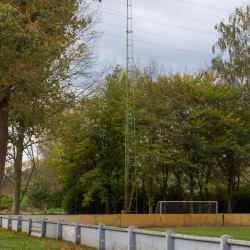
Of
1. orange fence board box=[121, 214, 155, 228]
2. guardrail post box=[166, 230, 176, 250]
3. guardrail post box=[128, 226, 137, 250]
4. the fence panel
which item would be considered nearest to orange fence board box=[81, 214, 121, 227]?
orange fence board box=[121, 214, 155, 228]

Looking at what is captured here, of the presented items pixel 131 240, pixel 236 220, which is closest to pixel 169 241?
pixel 131 240

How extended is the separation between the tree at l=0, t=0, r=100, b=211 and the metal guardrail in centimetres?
372

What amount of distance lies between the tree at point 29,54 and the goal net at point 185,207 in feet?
40.1

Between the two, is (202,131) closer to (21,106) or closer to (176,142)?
(176,142)

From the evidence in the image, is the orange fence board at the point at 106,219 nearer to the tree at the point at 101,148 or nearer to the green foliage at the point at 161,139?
the green foliage at the point at 161,139

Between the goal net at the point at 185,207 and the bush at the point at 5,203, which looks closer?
the goal net at the point at 185,207

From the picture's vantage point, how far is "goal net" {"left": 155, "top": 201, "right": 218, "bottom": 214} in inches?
924

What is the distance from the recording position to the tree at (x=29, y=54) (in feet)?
40.2

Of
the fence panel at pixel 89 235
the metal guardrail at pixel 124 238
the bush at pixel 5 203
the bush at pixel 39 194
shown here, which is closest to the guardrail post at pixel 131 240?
the metal guardrail at pixel 124 238

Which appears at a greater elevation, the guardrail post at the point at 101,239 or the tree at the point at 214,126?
the tree at the point at 214,126

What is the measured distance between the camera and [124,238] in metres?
10.8

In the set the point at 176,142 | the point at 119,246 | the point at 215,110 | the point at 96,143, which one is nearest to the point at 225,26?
the point at 215,110

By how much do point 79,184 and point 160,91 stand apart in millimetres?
12824

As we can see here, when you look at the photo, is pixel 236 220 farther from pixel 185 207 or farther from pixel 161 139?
pixel 161 139
